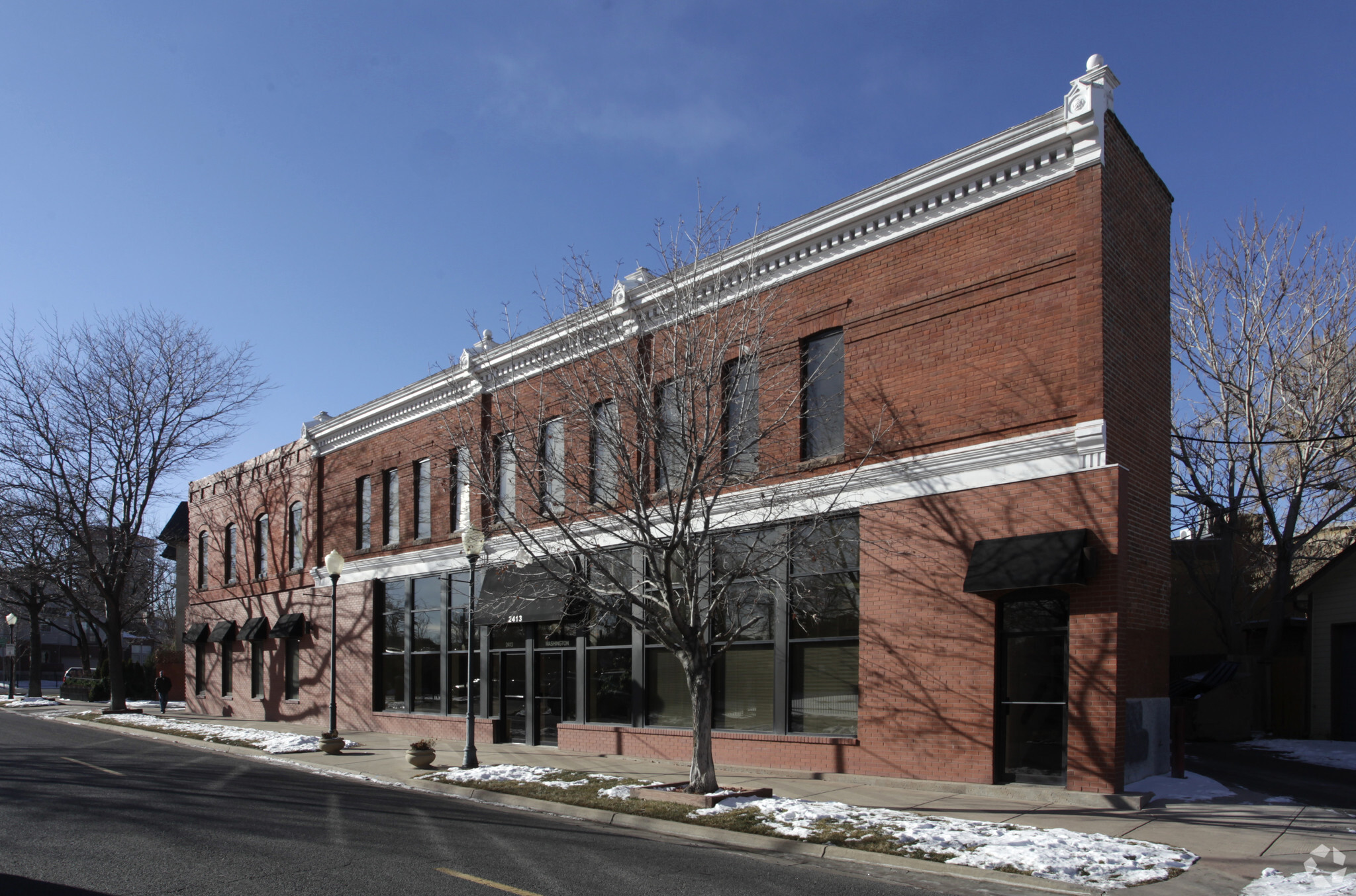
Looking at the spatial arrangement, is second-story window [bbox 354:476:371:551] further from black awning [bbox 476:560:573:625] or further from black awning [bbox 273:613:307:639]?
black awning [bbox 476:560:573:625]

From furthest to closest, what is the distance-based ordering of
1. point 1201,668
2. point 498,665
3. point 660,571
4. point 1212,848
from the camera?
point 1201,668 < point 498,665 < point 660,571 < point 1212,848

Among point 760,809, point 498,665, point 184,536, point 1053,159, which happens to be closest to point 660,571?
point 760,809

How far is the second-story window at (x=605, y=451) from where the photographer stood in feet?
46.7

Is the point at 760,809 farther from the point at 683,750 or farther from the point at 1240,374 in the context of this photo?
the point at 1240,374

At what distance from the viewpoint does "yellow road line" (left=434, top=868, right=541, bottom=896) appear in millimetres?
8422

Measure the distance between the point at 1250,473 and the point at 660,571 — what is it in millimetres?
18424

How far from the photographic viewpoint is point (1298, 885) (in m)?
8.45

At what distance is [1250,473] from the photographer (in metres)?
24.8

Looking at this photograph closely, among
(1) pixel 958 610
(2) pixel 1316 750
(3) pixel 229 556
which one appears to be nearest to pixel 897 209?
(1) pixel 958 610

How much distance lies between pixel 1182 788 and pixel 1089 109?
29.9 ft

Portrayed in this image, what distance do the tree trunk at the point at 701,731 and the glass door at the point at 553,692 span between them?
8.05 metres

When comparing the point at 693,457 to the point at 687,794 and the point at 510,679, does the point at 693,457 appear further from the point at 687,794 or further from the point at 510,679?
the point at 510,679

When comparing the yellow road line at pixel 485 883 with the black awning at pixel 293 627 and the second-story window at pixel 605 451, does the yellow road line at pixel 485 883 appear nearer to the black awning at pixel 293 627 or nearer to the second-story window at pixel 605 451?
the second-story window at pixel 605 451

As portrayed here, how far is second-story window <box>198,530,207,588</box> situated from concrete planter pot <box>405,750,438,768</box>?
77.7 ft
